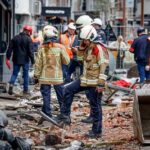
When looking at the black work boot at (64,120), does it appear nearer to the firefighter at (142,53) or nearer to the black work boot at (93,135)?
the black work boot at (93,135)

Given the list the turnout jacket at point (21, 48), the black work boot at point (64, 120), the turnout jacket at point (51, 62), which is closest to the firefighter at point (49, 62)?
the turnout jacket at point (51, 62)

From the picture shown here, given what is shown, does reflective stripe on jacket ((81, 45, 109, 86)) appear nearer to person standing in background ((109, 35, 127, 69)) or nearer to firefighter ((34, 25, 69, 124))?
firefighter ((34, 25, 69, 124))

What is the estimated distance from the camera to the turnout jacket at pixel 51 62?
44.5 ft

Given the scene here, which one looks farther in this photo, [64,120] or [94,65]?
[64,120]

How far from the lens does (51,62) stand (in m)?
13.6

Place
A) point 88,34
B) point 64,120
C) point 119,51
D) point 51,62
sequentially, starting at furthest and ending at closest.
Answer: point 119,51 → point 51,62 → point 64,120 → point 88,34

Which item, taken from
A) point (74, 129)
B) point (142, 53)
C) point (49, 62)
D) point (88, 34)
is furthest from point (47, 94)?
point (142, 53)

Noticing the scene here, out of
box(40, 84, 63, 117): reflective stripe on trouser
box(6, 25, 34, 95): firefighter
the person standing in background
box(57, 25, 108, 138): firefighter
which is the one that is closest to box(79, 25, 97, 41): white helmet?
box(57, 25, 108, 138): firefighter

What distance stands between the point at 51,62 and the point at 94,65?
1695 millimetres

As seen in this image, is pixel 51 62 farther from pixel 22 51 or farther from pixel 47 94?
pixel 22 51

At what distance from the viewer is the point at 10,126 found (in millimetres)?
12773

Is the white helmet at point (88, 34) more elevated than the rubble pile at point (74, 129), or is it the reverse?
the white helmet at point (88, 34)

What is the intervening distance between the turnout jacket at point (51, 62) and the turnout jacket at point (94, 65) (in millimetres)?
1425

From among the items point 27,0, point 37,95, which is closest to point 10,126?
point 37,95
